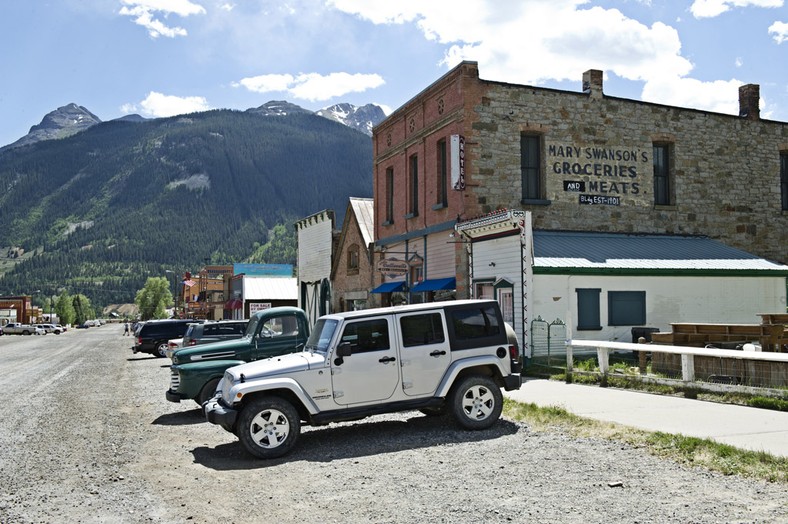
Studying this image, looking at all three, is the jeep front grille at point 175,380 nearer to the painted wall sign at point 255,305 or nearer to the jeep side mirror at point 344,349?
the jeep side mirror at point 344,349

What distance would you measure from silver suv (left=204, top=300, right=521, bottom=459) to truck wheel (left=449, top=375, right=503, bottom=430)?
16 millimetres

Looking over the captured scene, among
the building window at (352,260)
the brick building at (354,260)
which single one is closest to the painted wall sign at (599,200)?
the brick building at (354,260)

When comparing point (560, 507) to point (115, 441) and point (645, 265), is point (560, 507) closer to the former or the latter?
point (115, 441)

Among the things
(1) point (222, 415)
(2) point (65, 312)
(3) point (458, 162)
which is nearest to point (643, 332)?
(3) point (458, 162)

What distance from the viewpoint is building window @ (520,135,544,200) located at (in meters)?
25.4

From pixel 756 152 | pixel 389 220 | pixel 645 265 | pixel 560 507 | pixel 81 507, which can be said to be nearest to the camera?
pixel 560 507

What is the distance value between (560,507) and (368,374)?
418 centimetres

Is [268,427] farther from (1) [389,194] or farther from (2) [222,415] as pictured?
(1) [389,194]

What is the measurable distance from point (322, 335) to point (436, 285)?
15.4 m

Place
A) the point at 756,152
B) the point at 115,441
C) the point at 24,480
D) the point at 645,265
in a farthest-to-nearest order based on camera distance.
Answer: the point at 756,152, the point at 645,265, the point at 115,441, the point at 24,480

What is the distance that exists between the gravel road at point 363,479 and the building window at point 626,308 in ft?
36.5

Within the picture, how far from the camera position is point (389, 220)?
32250 millimetres

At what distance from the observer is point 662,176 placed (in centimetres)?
2728

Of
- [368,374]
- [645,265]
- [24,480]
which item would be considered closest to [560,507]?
[368,374]
